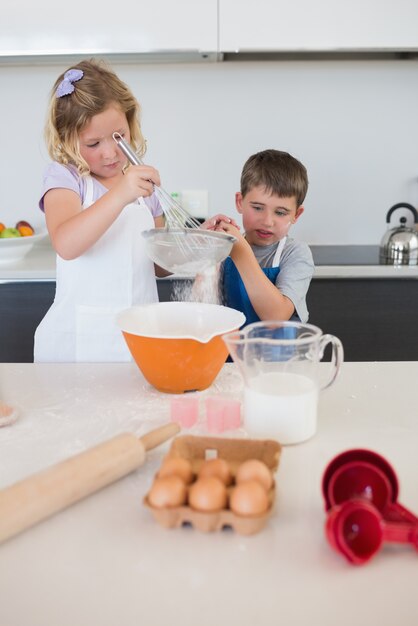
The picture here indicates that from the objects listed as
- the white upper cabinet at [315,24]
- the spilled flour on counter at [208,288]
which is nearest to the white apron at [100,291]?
the spilled flour on counter at [208,288]

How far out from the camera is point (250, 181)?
5.08 ft

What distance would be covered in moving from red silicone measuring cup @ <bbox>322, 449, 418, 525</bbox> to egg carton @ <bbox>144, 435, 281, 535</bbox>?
6 centimetres

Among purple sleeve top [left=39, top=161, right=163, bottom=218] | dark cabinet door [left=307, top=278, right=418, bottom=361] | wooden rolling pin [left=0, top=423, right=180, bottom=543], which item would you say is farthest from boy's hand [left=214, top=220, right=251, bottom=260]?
dark cabinet door [left=307, top=278, right=418, bottom=361]

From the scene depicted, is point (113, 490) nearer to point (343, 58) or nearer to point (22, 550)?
point (22, 550)

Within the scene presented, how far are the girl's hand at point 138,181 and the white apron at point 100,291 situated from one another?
28 centimetres

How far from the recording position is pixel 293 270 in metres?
1.55

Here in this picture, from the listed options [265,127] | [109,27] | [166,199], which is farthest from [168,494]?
[265,127]

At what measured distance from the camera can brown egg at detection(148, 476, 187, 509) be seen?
69cm

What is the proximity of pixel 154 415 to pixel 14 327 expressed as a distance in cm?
131

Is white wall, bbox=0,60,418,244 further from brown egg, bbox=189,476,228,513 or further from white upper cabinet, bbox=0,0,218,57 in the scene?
brown egg, bbox=189,476,228,513

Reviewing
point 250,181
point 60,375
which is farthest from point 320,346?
point 250,181

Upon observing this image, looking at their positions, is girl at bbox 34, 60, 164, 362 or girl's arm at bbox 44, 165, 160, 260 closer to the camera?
girl's arm at bbox 44, 165, 160, 260

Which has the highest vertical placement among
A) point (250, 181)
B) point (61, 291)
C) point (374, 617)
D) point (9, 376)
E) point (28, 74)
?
point (28, 74)

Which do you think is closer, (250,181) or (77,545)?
(77,545)
